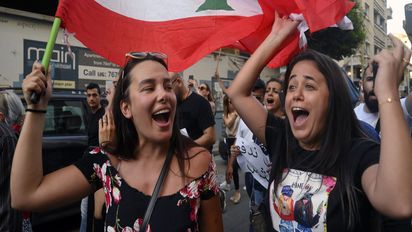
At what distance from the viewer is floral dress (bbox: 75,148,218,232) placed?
1.79m

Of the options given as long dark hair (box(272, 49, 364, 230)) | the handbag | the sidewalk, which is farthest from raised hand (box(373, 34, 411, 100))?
the sidewalk

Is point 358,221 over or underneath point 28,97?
underneath

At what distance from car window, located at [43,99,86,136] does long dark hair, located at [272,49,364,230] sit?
4.04m

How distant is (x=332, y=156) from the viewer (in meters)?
1.82

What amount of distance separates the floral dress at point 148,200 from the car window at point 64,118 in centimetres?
359

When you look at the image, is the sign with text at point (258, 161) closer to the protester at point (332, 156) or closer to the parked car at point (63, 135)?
the protester at point (332, 156)

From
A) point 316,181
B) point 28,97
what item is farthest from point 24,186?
point 316,181

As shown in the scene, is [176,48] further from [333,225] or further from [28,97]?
[333,225]

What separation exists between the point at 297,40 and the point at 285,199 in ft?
3.99

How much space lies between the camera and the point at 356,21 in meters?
23.9

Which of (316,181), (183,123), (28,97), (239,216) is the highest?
(28,97)

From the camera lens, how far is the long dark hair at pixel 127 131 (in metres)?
2.06

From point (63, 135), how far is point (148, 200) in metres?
3.93

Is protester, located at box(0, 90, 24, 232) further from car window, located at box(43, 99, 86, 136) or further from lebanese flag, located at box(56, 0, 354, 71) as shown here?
car window, located at box(43, 99, 86, 136)
